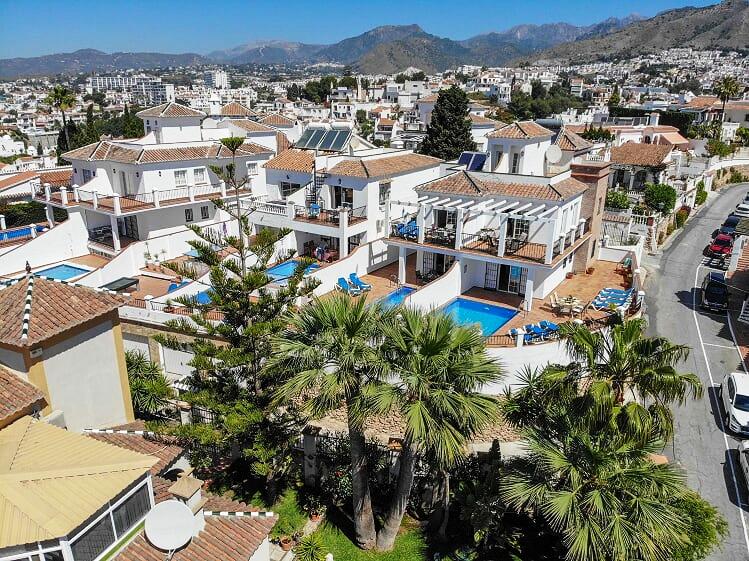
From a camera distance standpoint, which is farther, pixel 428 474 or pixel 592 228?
pixel 592 228

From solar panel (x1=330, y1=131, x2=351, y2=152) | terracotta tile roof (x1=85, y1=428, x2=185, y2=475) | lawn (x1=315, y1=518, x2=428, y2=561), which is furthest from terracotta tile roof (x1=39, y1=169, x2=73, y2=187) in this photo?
lawn (x1=315, y1=518, x2=428, y2=561)

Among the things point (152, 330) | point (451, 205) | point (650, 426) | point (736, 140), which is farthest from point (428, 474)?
point (736, 140)

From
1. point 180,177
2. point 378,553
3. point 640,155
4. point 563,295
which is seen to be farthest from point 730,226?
point 378,553

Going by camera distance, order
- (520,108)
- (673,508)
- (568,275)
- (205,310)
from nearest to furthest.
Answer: (673,508), (205,310), (568,275), (520,108)

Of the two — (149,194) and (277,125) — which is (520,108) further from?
(149,194)

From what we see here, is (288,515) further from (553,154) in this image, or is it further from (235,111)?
(235,111)
